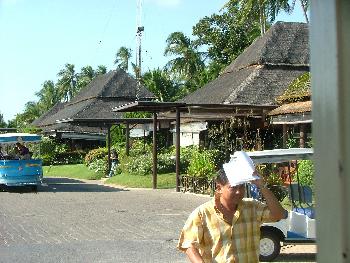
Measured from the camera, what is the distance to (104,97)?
6047 centimetres

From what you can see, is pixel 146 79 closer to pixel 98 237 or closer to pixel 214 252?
pixel 98 237

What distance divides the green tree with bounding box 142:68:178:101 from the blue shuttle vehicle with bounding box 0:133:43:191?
31.0m

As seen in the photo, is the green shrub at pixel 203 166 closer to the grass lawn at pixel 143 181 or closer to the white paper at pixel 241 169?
the grass lawn at pixel 143 181

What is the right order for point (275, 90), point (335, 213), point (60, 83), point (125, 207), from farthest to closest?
point (60, 83), point (275, 90), point (125, 207), point (335, 213)

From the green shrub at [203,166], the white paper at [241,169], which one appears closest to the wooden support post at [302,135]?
the green shrub at [203,166]

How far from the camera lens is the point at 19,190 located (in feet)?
93.7

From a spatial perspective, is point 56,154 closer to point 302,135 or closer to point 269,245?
point 302,135

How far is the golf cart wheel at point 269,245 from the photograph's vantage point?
10.5 meters

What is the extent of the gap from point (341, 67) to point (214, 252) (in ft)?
10.2

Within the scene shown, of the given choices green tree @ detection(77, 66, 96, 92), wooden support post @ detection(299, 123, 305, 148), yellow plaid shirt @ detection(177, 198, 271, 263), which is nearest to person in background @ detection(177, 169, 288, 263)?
yellow plaid shirt @ detection(177, 198, 271, 263)

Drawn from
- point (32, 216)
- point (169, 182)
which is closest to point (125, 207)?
point (32, 216)

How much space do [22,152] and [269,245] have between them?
18.4m

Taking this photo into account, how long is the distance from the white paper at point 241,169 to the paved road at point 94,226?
2.96m

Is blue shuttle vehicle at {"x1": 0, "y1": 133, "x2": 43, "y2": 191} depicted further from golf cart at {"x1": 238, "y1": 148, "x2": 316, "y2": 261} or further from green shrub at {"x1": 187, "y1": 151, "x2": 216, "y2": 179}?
golf cart at {"x1": 238, "y1": 148, "x2": 316, "y2": 261}
